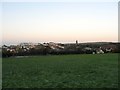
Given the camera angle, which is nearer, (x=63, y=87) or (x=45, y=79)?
(x=63, y=87)

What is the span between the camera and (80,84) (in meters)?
5.37

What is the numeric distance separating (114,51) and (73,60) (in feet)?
6.60

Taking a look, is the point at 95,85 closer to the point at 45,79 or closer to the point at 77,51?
the point at 45,79

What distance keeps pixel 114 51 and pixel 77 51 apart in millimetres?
1584

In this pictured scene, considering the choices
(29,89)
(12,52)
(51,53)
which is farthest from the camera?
(51,53)

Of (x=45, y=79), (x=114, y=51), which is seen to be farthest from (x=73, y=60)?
(x=45, y=79)

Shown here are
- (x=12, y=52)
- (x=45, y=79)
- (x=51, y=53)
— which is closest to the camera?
(x=45, y=79)

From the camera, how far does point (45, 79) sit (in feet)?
19.8

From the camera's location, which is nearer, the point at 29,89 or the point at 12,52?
the point at 29,89

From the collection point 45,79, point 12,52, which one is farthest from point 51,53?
point 45,79

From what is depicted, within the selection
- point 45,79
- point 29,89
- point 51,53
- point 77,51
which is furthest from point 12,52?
point 29,89

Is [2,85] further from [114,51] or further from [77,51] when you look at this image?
[114,51]

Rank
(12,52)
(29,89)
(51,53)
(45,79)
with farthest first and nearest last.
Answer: (51,53), (12,52), (45,79), (29,89)

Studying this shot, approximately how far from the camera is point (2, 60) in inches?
397
